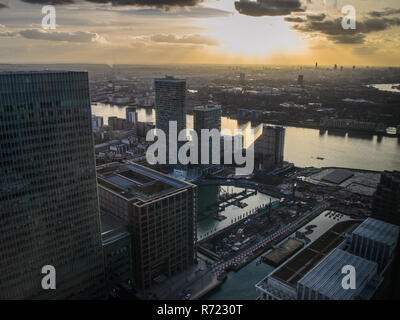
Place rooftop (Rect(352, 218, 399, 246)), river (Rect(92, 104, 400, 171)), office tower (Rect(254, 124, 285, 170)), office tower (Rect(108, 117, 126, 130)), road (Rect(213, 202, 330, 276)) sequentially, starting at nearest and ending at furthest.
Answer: rooftop (Rect(352, 218, 399, 246))
road (Rect(213, 202, 330, 276))
office tower (Rect(254, 124, 285, 170))
river (Rect(92, 104, 400, 171))
office tower (Rect(108, 117, 126, 130))

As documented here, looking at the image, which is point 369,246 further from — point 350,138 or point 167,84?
point 350,138

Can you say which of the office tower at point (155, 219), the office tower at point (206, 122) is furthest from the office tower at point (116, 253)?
the office tower at point (206, 122)

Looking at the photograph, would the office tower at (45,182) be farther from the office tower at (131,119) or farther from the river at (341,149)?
the office tower at (131,119)

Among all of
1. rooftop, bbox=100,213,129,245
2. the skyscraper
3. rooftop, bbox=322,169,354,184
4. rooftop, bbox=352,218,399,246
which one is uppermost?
the skyscraper

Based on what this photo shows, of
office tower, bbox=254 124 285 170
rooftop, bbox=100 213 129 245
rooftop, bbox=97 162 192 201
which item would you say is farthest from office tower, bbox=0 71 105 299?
office tower, bbox=254 124 285 170

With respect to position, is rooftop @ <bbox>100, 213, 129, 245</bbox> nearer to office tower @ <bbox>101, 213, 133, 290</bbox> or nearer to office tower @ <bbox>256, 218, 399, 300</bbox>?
office tower @ <bbox>101, 213, 133, 290</bbox>

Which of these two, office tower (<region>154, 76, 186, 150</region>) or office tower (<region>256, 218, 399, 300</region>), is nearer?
office tower (<region>256, 218, 399, 300</region>)

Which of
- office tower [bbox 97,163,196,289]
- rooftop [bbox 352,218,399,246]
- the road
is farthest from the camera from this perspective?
the road
